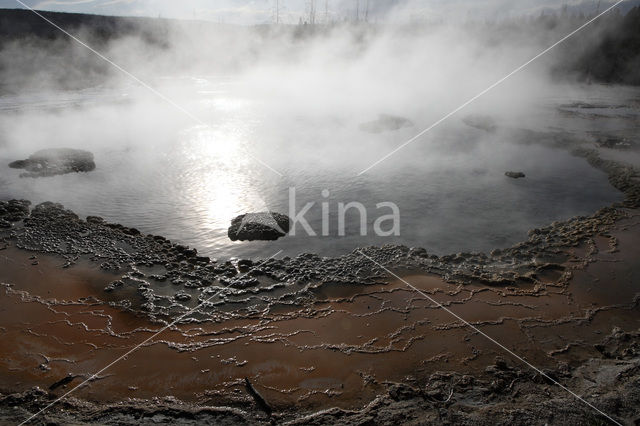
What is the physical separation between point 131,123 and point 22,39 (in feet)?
70.1

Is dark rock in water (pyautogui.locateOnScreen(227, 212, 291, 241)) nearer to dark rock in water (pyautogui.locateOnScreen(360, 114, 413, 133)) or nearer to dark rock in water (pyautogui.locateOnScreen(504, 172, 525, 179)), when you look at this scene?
dark rock in water (pyautogui.locateOnScreen(504, 172, 525, 179))

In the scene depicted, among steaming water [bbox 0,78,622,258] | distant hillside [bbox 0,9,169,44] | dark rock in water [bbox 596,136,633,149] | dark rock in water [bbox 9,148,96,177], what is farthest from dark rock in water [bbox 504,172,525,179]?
distant hillside [bbox 0,9,169,44]

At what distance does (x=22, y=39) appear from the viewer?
91.5ft

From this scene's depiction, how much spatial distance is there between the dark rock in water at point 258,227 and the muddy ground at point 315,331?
0.85 m

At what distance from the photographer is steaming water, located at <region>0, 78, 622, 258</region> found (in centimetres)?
729

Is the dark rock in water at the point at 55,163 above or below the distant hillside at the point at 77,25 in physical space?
below

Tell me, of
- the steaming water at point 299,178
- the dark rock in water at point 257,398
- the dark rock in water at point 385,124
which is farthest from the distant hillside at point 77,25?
the dark rock in water at point 257,398

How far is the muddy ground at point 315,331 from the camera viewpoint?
146 inches

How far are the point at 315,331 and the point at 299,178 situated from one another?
213 inches

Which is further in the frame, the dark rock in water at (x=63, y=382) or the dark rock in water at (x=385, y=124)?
the dark rock in water at (x=385, y=124)

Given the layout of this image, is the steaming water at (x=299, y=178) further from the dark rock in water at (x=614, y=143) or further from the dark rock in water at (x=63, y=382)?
the dark rock in water at (x=63, y=382)

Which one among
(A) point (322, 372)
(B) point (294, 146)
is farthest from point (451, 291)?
(B) point (294, 146)

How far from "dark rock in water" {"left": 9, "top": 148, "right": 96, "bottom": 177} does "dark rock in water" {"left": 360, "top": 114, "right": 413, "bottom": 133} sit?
901 cm

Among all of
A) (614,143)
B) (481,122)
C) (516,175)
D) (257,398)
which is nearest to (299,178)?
(516,175)
